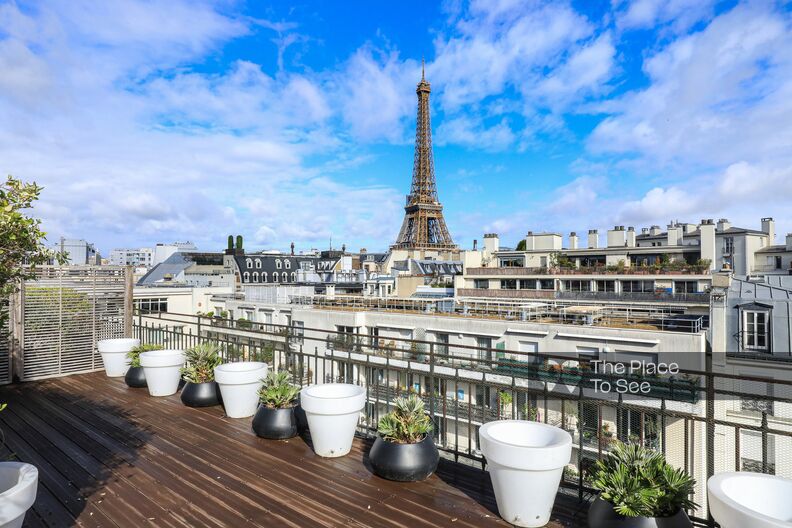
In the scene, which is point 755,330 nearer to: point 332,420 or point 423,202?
point 332,420

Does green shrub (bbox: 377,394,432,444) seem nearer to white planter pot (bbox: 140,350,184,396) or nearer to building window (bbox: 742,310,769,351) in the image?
white planter pot (bbox: 140,350,184,396)

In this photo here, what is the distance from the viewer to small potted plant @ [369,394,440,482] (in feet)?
12.6

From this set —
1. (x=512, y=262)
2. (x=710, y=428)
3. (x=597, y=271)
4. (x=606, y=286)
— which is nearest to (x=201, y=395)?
(x=710, y=428)

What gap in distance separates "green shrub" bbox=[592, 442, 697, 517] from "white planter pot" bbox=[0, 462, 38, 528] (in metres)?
3.31

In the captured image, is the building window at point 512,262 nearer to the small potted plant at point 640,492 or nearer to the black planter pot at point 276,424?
the black planter pot at point 276,424

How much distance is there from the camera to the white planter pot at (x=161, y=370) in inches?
254

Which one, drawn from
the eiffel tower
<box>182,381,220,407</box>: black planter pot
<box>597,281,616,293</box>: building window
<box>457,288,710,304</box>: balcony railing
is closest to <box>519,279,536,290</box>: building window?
<box>457,288,710,304</box>: balcony railing

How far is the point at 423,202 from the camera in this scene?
65.8 meters

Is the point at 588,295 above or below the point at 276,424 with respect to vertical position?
below

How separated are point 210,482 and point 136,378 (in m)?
3.98

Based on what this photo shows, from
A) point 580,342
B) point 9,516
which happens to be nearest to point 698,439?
point 580,342

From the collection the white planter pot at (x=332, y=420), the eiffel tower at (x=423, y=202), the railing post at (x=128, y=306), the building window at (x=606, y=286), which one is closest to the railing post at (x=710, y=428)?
the white planter pot at (x=332, y=420)

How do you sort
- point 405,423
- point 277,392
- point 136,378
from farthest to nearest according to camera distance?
point 136,378 < point 277,392 < point 405,423

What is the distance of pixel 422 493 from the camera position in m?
3.68
